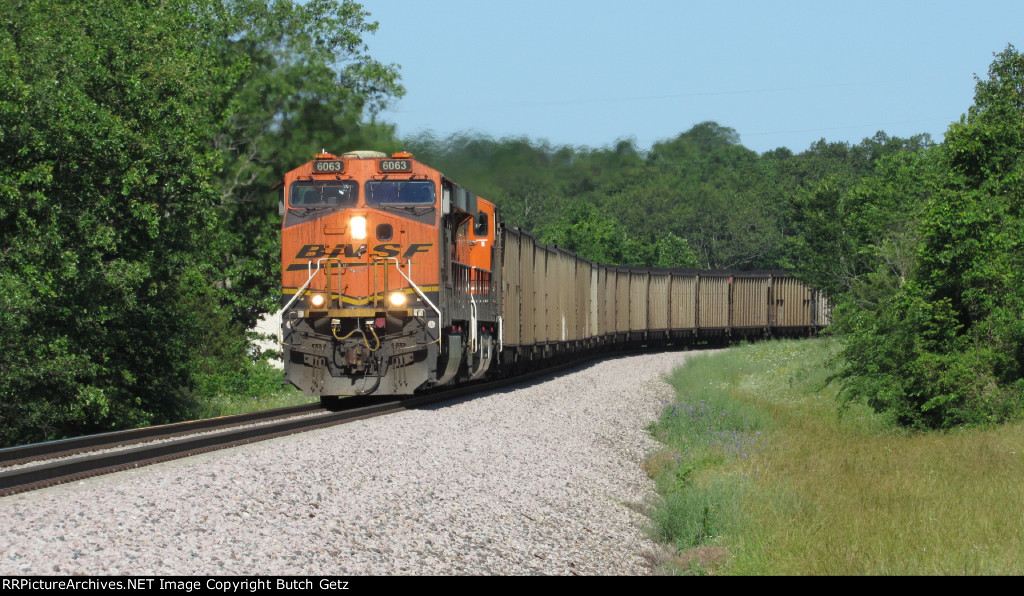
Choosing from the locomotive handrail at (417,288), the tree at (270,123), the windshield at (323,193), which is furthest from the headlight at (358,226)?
the tree at (270,123)

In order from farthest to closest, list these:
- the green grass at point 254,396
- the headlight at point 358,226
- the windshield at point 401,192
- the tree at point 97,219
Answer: the green grass at point 254,396, the windshield at point 401,192, the tree at point 97,219, the headlight at point 358,226

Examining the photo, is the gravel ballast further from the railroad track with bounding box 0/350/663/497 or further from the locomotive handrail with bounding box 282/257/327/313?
the locomotive handrail with bounding box 282/257/327/313

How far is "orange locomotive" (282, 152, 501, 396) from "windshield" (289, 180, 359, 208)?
0.7 inches

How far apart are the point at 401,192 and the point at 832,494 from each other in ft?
31.6

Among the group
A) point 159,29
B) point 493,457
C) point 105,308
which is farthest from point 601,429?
point 159,29

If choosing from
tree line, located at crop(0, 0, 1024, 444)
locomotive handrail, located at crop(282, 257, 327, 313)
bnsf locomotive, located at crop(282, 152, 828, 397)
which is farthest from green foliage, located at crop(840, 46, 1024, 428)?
locomotive handrail, located at crop(282, 257, 327, 313)

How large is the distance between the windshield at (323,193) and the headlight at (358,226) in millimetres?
376

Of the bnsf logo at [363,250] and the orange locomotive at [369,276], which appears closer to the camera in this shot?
the orange locomotive at [369,276]

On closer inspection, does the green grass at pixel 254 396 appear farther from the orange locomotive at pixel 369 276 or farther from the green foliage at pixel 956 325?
the green foliage at pixel 956 325

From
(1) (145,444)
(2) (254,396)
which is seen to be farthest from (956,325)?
(2) (254,396)

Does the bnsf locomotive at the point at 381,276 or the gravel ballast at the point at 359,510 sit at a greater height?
the bnsf locomotive at the point at 381,276

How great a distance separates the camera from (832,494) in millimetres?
11000

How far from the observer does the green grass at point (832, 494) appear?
8.35 metres

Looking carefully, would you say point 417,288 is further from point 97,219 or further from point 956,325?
point 956,325
